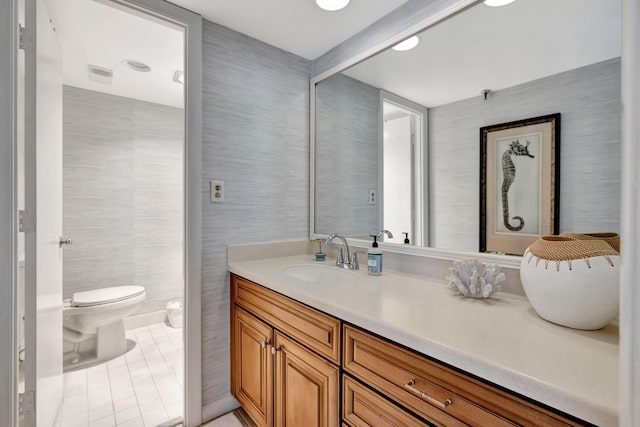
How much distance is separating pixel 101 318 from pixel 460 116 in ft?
8.83

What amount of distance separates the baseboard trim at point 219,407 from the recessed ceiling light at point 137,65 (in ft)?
7.62

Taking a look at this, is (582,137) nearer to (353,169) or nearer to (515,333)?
(515,333)

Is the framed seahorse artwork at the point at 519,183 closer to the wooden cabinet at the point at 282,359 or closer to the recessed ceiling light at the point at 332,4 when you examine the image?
the wooden cabinet at the point at 282,359

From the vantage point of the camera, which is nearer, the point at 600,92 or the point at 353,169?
Answer: the point at 600,92

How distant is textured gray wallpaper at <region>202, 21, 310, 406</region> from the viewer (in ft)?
5.38

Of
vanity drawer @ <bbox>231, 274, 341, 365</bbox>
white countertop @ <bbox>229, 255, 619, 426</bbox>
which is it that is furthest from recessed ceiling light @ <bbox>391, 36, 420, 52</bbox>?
vanity drawer @ <bbox>231, 274, 341, 365</bbox>

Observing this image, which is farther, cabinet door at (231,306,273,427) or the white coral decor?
cabinet door at (231,306,273,427)

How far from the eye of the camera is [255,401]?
4.85ft

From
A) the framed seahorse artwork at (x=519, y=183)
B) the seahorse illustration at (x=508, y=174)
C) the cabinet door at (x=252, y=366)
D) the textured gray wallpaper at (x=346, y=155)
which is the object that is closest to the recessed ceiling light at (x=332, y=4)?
the textured gray wallpaper at (x=346, y=155)

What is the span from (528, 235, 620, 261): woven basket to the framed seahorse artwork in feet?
0.92

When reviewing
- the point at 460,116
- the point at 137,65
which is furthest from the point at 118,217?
the point at 460,116
